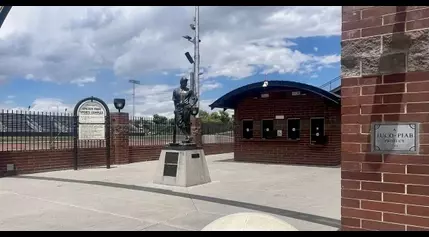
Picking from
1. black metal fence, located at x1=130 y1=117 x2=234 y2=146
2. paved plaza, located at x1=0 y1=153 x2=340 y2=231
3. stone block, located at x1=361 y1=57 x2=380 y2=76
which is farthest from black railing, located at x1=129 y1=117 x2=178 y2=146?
stone block, located at x1=361 y1=57 x2=380 y2=76

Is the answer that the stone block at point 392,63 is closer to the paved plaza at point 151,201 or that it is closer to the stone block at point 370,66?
the stone block at point 370,66

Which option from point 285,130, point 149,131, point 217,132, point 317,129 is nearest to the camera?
point 317,129

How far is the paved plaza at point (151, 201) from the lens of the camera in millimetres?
5664

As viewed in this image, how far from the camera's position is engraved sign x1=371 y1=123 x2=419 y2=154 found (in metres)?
3.12

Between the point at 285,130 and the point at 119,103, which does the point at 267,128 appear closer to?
the point at 285,130

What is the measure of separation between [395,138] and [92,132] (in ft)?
39.0

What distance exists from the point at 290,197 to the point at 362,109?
15.9ft

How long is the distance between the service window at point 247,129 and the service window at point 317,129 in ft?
8.40

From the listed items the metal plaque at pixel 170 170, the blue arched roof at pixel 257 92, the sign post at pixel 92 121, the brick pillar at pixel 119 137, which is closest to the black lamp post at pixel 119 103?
the brick pillar at pixel 119 137

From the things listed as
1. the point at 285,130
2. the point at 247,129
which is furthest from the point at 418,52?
the point at 247,129

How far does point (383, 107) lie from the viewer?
323 cm

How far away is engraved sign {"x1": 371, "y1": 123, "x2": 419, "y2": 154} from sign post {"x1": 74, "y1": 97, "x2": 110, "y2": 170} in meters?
11.5

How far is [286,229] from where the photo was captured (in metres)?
3.13
